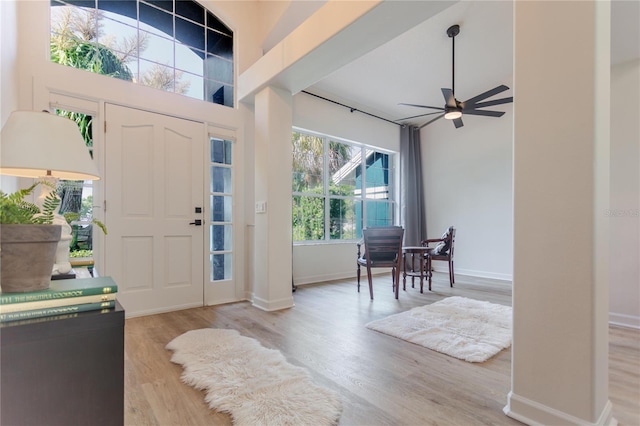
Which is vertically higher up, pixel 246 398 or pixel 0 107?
pixel 0 107

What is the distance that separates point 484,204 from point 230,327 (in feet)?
15.5

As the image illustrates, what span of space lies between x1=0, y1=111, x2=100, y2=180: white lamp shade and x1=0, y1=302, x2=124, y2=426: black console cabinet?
578 millimetres

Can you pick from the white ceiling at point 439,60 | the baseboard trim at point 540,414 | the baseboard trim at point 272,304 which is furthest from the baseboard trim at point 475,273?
the baseboard trim at point 540,414

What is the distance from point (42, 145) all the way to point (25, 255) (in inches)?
18.8

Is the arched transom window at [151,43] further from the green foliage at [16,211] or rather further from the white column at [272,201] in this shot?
the green foliage at [16,211]

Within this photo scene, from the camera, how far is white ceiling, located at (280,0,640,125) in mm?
3026

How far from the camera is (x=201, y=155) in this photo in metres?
3.45

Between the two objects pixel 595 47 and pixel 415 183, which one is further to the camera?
pixel 415 183

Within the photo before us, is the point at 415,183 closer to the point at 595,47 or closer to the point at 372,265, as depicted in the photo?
the point at 372,265

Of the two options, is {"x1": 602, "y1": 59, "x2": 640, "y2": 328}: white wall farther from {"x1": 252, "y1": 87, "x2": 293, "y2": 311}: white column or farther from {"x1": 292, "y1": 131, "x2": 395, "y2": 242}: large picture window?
{"x1": 292, "y1": 131, "x2": 395, "y2": 242}: large picture window

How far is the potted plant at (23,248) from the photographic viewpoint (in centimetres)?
82

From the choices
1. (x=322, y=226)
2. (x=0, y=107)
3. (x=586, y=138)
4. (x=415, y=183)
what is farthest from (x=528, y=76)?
(x=415, y=183)

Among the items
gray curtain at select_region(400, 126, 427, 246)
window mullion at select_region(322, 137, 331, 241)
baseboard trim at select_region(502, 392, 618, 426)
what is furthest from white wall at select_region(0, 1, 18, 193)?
gray curtain at select_region(400, 126, 427, 246)

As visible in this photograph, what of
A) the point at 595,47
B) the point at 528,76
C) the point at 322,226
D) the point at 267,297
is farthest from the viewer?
the point at 322,226
